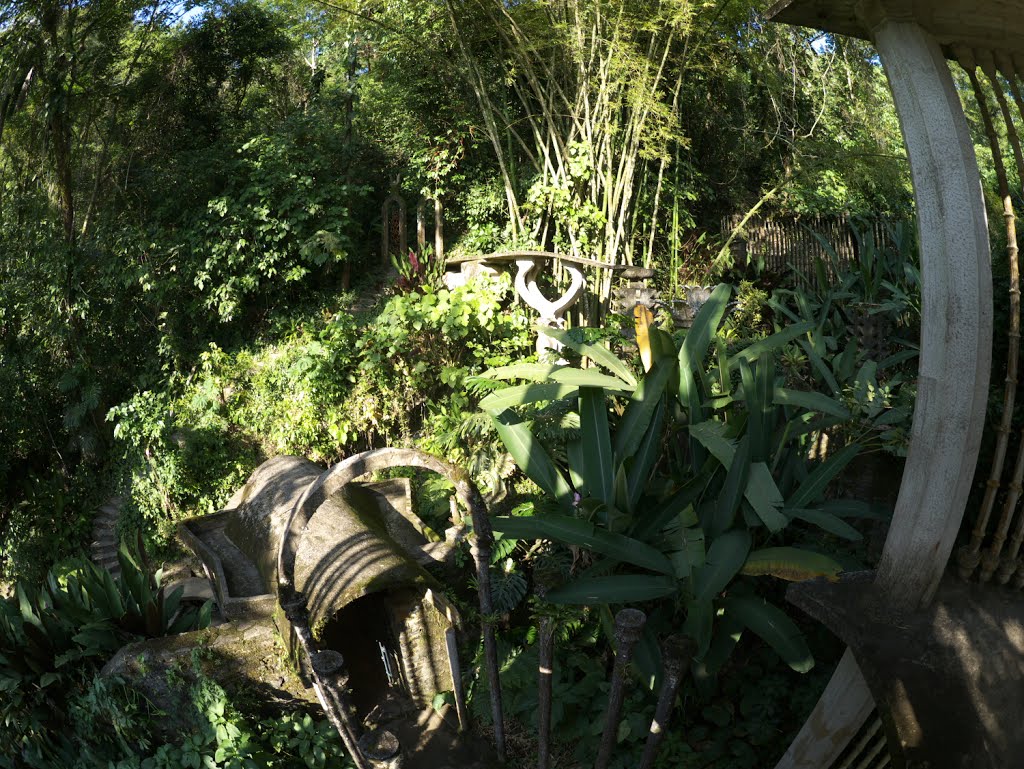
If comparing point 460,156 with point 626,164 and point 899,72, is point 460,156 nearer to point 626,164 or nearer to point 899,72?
point 626,164

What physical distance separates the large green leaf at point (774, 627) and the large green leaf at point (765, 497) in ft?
0.98

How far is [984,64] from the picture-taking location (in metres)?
1.83

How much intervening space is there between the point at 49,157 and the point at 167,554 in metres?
4.81

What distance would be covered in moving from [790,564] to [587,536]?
0.70 metres

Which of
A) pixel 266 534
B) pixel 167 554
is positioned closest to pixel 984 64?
pixel 266 534

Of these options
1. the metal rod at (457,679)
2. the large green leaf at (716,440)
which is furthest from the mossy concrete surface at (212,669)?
the large green leaf at (716,440)

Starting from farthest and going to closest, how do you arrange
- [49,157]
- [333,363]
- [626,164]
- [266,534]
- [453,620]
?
[49,157], [626,164], [333,363], [266,534], [453,620]

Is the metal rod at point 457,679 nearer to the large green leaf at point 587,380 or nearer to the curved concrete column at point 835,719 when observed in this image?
the large green leaf at point 587,380

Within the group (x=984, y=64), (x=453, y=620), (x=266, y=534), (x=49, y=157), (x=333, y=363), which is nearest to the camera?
(x=984, y=64)

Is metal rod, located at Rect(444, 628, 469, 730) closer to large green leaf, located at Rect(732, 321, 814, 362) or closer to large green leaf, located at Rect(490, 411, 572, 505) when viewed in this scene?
large green leaf, located at Rect(490, 411, 572, 505)

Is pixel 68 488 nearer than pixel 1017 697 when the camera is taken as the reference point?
No

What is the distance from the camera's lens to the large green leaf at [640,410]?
10.0ft

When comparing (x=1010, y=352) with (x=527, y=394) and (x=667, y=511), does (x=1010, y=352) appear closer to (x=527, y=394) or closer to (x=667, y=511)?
(x=667, y=511)

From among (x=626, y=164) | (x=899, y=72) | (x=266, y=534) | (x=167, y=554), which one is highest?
(x=626, y=164)
